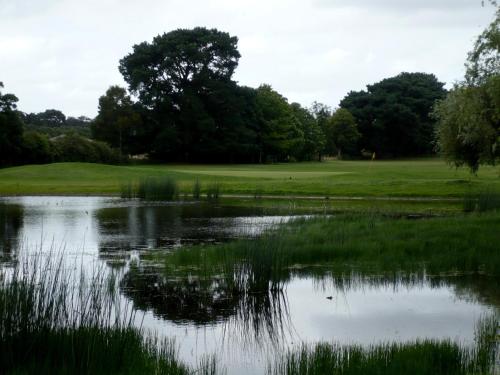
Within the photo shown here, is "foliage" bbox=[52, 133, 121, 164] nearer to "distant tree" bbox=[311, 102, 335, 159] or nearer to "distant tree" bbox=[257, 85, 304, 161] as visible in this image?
"distant tree" bbox=[257, 85, 304, 161]

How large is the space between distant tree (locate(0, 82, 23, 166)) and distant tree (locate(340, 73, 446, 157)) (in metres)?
57.8

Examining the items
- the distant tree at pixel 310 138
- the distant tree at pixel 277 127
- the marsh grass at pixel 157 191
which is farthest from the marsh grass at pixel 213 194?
the distant tree at pixel 310 138

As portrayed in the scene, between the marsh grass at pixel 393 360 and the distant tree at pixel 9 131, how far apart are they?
5366 centimetres

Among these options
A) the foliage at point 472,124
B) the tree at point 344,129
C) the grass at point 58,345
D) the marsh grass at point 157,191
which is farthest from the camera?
the tree at point 344,129

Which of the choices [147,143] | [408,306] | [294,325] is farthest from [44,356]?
[147,143]

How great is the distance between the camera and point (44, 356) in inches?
Answer: 291

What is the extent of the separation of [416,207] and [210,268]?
685 inches

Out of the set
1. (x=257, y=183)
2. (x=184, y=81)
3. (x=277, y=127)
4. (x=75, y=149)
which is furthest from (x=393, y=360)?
(x=277, y=127)

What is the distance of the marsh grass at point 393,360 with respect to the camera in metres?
7.45

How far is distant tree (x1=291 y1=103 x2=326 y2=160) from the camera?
99875 millimetres

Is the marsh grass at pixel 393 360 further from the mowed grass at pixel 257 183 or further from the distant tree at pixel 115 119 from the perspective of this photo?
the distant tree at pixel 115 119

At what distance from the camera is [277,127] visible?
89875 millimetres

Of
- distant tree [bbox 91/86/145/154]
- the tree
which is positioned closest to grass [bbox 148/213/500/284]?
distant tree [bbox 91/86/145/154]

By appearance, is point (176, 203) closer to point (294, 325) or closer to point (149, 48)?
point (294, 325)
